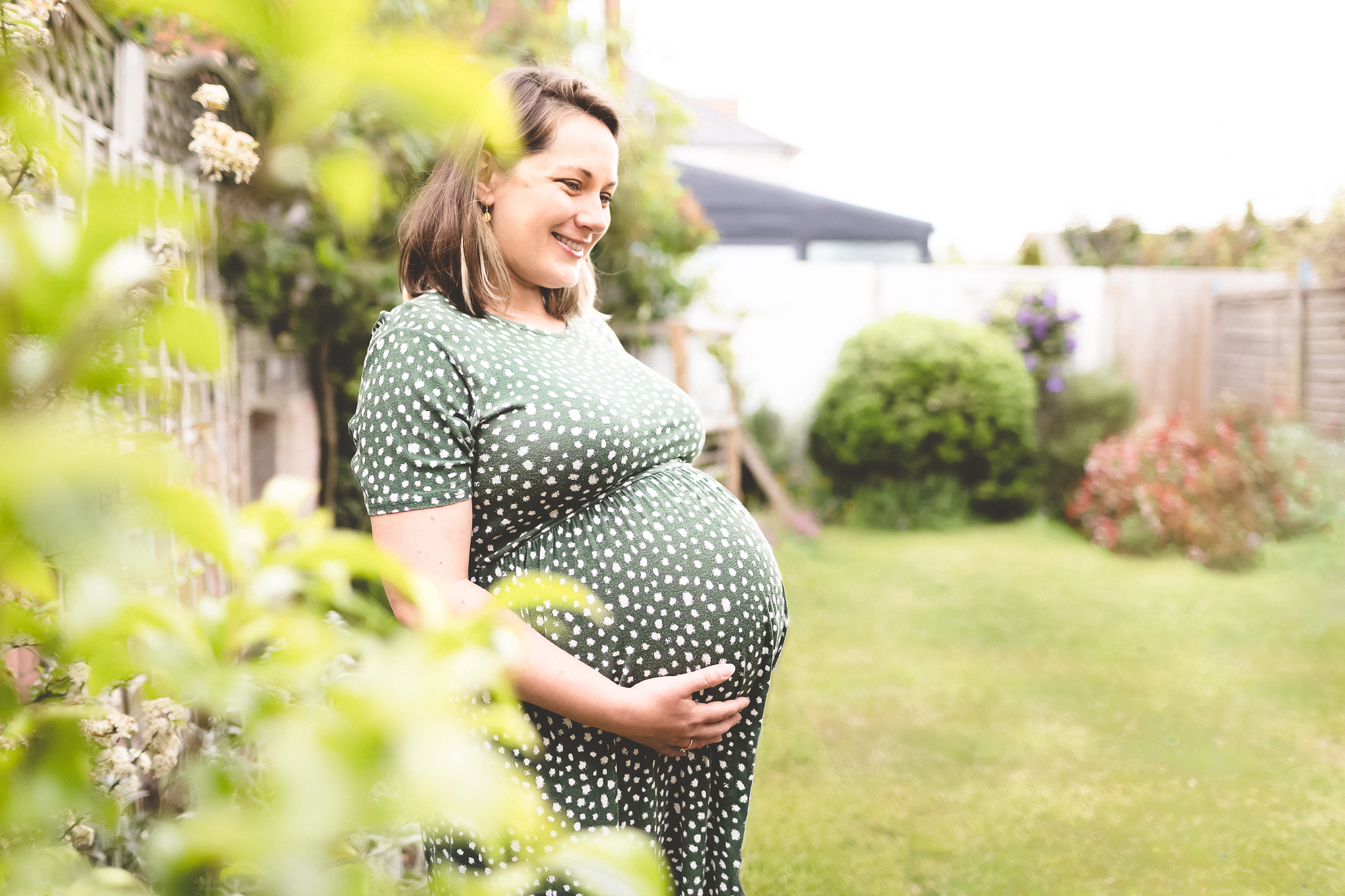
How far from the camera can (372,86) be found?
0.35m

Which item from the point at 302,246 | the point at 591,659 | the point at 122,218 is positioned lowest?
the point at 591,659

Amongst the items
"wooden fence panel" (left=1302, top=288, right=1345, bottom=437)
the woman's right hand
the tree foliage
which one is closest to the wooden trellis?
the woman's right hand

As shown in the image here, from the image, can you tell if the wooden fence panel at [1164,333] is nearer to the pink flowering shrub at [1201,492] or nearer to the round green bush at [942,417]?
the pink flowering shrub at [1201,492]

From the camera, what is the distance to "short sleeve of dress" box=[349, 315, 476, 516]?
4.07 ft

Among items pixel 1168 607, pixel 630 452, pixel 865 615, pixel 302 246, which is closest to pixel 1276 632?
pixel 1168 607

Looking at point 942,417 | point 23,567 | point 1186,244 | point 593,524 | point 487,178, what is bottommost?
point 942,417

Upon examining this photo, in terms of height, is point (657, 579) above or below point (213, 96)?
below

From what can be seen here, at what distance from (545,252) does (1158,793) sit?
10.2ft

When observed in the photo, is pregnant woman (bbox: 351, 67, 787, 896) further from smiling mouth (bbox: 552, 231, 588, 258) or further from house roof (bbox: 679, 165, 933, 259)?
house roof (bbox: 679, 165, 933, 259)

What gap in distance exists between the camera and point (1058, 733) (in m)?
3.79

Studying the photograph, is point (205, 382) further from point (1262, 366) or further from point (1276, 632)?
point (1262, 366)

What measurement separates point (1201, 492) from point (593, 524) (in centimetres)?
632

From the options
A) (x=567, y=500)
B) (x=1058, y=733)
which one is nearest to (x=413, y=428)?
(x=567, y=500)

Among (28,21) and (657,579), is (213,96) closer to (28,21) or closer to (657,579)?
(28,21)
